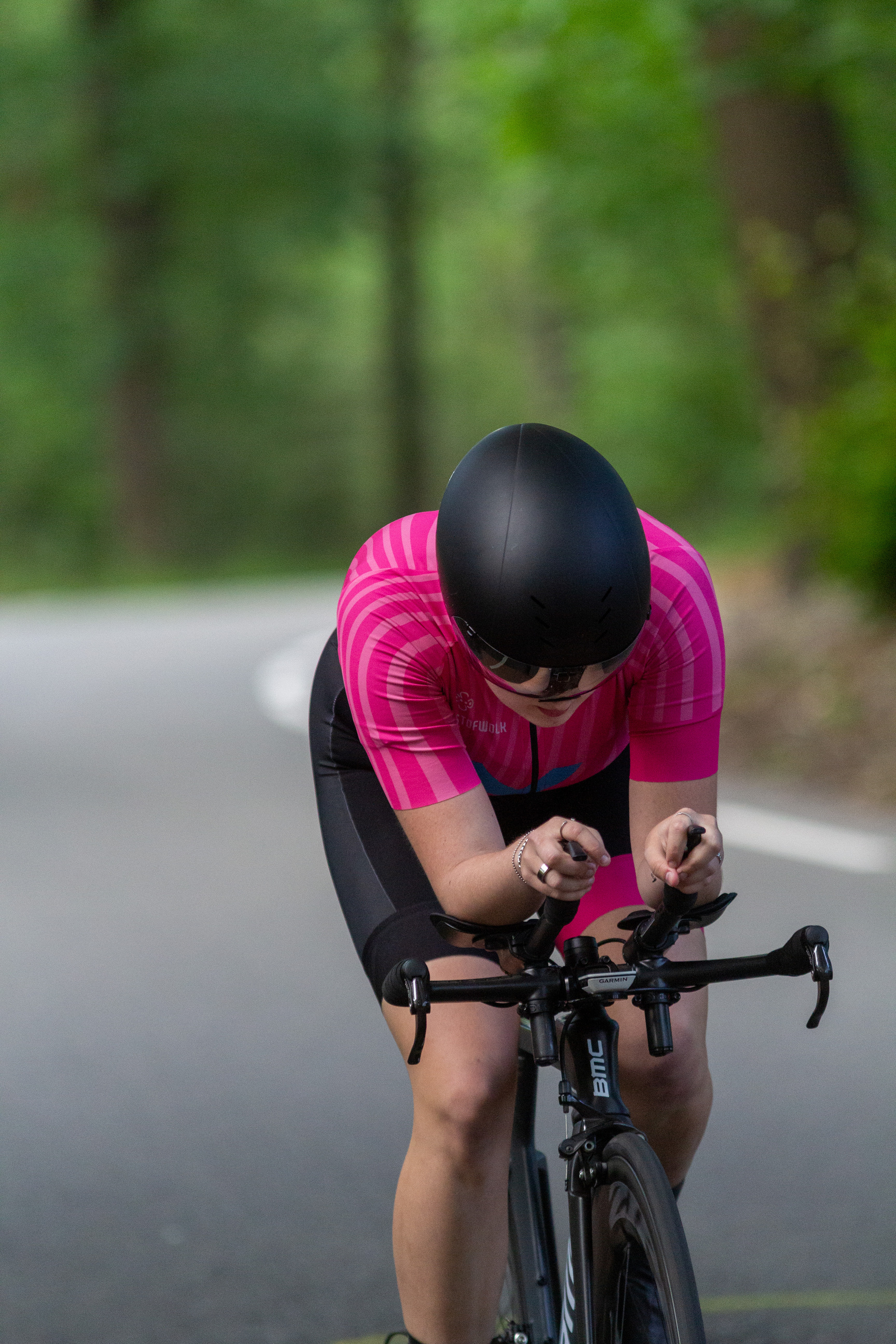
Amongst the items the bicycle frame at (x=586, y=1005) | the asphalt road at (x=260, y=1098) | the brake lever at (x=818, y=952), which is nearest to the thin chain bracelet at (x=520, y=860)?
the bicycle frame at (x=586, y=1005)

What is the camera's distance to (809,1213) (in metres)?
4.12

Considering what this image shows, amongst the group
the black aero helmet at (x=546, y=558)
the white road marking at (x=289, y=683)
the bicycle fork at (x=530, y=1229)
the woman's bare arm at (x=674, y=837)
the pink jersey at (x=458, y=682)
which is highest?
the black aero helmet at (x=546, y=558)

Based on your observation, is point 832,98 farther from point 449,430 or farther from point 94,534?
point 449,430

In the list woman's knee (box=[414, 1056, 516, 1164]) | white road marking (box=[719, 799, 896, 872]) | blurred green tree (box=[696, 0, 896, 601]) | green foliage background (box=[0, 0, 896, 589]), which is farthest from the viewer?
green foliage background (box=[0, 0, 896, 589])

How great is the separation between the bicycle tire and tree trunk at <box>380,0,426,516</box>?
3390cm

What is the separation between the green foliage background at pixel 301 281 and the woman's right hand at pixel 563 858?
1555 centimetres

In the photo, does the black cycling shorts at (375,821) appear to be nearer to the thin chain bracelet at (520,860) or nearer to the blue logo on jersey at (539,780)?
the blue logo on jersey at (539,780)

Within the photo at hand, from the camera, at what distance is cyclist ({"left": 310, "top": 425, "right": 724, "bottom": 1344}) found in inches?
92.3

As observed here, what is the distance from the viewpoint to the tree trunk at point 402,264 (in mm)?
35156

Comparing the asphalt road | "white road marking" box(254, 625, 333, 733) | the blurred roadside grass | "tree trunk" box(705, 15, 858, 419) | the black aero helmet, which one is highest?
"tree trunk" box(705, 15, 858, 419)

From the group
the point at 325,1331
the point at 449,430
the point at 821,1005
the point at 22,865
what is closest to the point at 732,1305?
the point at 325,1331

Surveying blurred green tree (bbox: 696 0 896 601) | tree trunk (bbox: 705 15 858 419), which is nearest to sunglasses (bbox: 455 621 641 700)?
blurred green tree (bbox: 696 0 896 601)

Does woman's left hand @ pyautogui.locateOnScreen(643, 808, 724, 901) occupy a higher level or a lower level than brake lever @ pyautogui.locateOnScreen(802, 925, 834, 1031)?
higher

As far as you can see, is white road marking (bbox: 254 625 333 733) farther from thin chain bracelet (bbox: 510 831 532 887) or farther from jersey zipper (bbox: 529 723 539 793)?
thin chain bracelet (bbox: 510 831 532 887)
